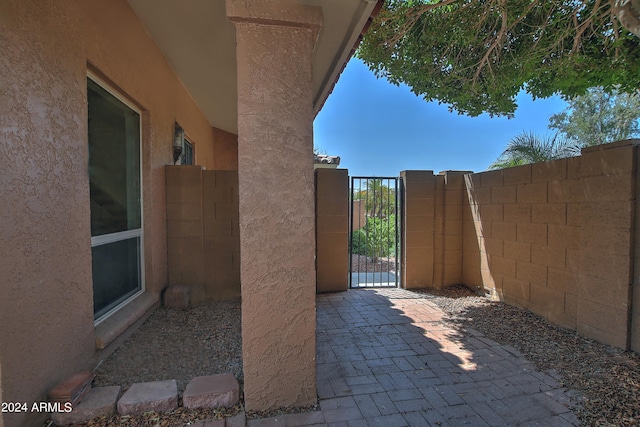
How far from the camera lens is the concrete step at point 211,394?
7.22 feet

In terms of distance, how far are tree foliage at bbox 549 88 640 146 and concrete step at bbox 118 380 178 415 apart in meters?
18.2

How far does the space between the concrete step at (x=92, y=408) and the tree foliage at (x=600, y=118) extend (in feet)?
60.8

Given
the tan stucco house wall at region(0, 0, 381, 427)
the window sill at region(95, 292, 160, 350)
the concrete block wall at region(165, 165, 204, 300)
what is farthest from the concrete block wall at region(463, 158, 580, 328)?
the window sill at region(95, 292, 160, 350)

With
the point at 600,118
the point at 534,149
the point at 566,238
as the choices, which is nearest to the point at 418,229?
the point at 566,238

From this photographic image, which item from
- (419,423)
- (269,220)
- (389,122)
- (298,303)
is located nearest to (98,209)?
(269,220)

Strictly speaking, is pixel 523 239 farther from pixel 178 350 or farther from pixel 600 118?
pixel 600 118

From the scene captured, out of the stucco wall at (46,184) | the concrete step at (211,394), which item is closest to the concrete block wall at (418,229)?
the concrete step at (211,394)

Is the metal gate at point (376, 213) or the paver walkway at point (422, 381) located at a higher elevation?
the metal gate at point (376, 213)

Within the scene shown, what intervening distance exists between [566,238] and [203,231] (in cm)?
512

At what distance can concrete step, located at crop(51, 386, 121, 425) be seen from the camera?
2046mm

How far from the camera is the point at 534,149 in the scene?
8.48 meters

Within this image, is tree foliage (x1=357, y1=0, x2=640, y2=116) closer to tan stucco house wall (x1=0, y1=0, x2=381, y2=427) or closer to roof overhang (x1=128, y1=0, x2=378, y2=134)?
roof overhang (x1=128, y1=0, x2=378, y2=134)

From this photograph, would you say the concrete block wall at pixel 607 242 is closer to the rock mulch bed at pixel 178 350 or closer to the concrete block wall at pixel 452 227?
the concrete block wall at pixel 452 227

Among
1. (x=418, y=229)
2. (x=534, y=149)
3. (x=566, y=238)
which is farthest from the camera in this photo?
(x=534, y=149)
